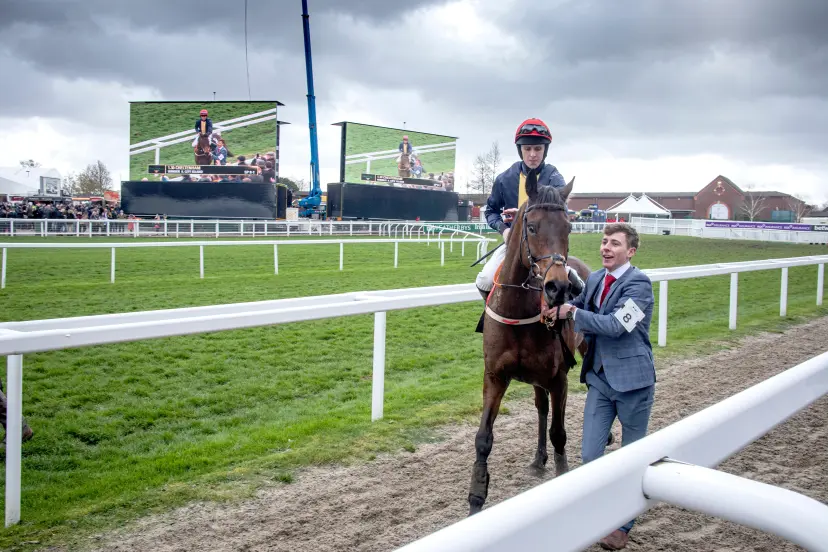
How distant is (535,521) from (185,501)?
2.85 metres

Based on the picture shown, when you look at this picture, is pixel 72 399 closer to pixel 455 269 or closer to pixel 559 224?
pixel 559 224

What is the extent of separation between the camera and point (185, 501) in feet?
11.5

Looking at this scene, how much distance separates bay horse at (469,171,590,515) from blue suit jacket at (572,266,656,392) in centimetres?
25

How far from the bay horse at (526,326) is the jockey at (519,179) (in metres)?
0.22

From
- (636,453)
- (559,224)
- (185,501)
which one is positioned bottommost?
(185,501)

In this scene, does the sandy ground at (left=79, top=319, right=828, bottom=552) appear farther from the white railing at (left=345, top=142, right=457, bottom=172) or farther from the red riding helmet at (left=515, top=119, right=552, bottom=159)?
the white railing at (left=345, top=142, right=457, bottom=172)

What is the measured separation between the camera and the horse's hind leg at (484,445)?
3.42 m

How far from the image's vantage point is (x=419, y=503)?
3.52 metres

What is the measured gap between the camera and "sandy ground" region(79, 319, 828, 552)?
10.1 ft

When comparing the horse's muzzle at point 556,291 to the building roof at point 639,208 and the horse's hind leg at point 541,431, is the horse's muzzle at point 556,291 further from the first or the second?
the building roof at point 639,208

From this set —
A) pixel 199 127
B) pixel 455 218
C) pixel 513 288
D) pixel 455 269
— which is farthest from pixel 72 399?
pixel 455 218

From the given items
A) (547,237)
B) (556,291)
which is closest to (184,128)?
(547,237)

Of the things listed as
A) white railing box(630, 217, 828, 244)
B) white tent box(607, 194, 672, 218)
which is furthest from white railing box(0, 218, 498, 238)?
white tent box(607, 194, 672, 218)

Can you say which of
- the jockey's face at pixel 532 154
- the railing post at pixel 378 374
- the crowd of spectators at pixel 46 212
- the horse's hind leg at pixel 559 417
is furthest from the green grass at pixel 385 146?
the horse's hind leg at pixel 559 417
